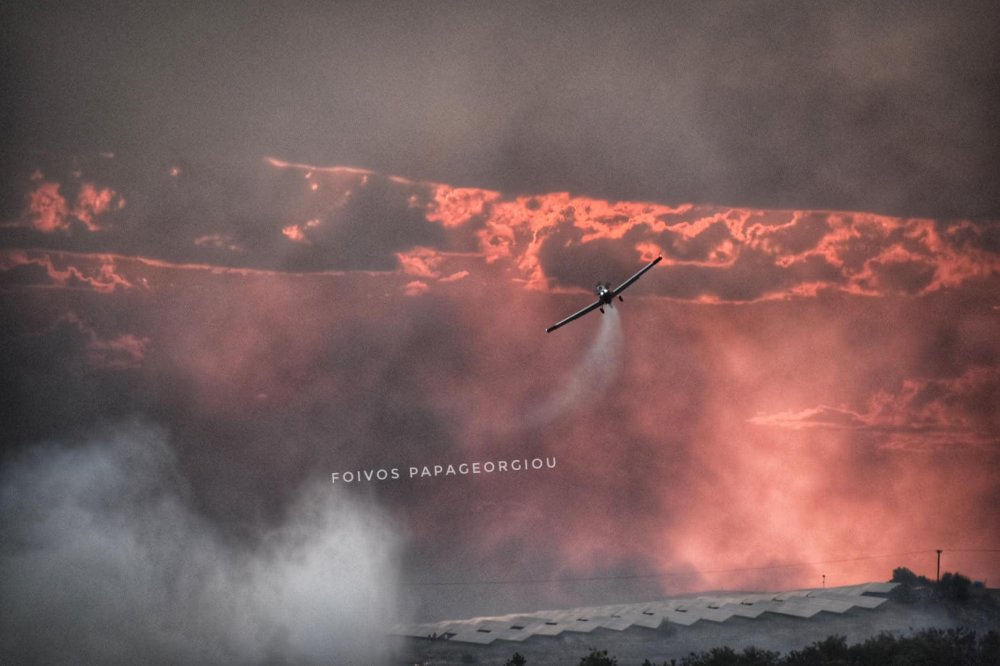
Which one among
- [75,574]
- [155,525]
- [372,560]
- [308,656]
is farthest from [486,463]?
[75,574]

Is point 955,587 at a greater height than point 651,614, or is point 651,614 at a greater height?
point 955,587

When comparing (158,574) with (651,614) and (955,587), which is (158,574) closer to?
(651,614)

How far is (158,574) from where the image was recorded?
82.7 metres

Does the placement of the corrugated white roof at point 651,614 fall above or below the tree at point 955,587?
below

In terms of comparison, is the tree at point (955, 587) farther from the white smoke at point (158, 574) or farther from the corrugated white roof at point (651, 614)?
the white smoke at point (158, 574)

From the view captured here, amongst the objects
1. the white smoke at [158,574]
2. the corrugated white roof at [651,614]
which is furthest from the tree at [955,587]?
the white smoke at [158,574]

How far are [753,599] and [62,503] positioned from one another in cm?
5711

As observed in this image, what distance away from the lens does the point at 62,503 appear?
82.0 m

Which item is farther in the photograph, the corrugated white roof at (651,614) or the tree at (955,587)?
the tree at (955,587)

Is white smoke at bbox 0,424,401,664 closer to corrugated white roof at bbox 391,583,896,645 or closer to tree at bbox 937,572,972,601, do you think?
corrugated white roof at bbox 391,583,896,645

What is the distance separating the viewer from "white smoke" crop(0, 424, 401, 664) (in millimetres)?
79938

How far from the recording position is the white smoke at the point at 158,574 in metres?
79.9

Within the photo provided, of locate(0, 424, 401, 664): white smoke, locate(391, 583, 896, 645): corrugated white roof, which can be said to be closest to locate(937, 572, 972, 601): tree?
locate(391, 583, 896, 645): corrugated white roof

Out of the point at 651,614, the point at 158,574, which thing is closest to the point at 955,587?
the point at 651,614
